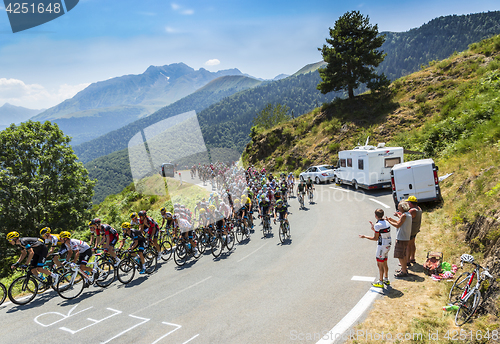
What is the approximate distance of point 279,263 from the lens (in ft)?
31.7

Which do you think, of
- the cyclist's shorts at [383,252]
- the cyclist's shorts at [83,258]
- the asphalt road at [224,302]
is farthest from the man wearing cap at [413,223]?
the cyclist's shorts at [83,258]

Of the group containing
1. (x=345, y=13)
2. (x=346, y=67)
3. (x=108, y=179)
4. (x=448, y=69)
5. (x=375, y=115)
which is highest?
(x=345, y=13)

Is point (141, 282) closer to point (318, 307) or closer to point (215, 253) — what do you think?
point (215, 253)

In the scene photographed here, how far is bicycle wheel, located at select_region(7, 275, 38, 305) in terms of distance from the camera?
28.1ft

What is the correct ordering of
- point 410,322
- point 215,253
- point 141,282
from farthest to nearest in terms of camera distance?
1. point 215,253
2. point 141,282
3. point 410,322

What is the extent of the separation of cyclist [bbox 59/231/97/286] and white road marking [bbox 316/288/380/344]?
806 cm

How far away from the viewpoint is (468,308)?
196 inches

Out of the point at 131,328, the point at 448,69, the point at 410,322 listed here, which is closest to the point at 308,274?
the point at 410,322

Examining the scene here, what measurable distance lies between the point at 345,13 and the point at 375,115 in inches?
600

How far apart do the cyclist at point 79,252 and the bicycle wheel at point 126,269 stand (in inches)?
32.9

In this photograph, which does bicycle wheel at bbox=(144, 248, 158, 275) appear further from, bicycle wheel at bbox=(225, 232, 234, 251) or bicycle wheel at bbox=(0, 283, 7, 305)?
bicycle wheel at bbox=(0, 283, 7, 305)

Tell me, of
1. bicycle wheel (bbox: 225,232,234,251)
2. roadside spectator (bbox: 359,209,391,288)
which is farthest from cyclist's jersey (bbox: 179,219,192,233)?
roadside spectator (bbox: 359,209,391,288)

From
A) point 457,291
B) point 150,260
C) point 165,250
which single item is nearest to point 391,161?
point 457,291

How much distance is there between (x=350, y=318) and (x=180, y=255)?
7.54m
